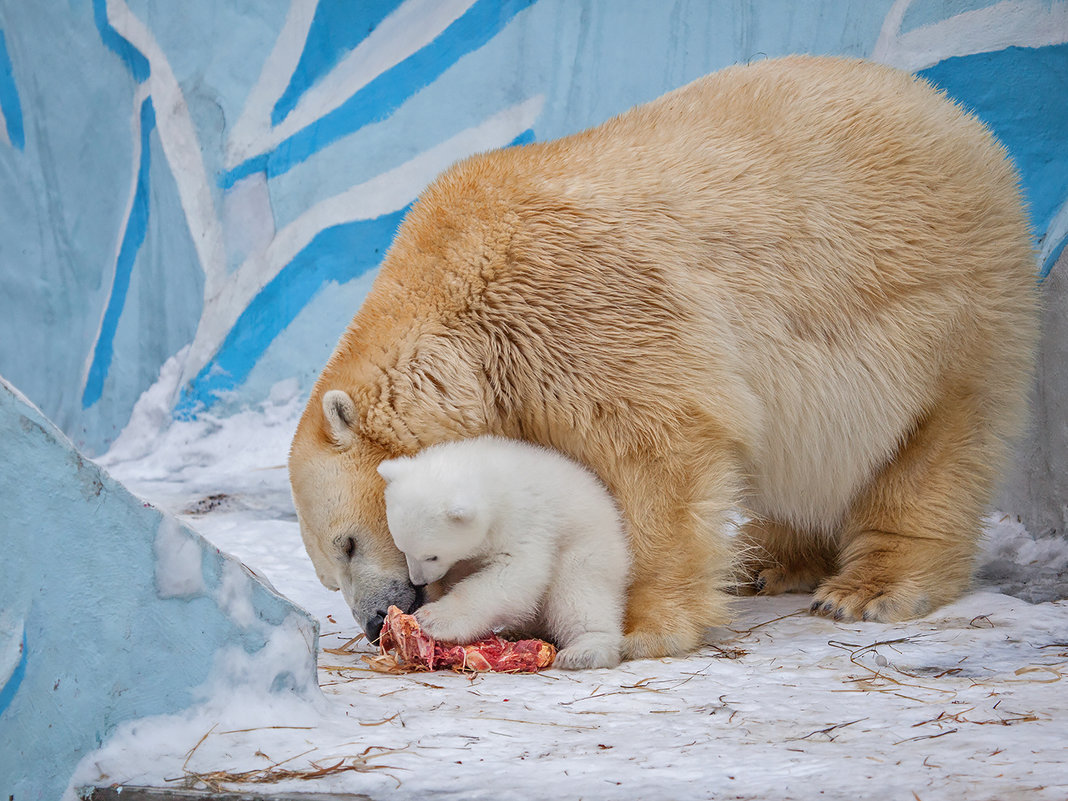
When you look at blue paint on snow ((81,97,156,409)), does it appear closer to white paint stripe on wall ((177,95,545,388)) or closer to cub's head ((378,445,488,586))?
white paint stripe on wall ((177,95,545,388))

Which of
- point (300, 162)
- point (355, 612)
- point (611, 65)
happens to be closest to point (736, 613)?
point (355, 612)

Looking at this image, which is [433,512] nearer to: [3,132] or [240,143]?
[240,143]

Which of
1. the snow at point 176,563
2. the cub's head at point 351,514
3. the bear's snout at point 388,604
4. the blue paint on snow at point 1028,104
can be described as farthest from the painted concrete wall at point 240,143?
the snow at point 176,563

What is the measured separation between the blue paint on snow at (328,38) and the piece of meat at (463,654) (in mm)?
4261

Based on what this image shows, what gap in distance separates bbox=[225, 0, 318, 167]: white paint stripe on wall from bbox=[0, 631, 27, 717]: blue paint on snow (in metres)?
4.90

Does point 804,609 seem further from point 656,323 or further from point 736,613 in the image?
point 656,323

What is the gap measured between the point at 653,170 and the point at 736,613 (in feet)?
5.02

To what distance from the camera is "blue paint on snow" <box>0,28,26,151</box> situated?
6.65 m

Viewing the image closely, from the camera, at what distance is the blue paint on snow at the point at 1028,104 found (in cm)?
479

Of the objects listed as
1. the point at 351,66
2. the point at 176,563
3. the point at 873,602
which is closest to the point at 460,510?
the point at 176,563

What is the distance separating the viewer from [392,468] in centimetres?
304

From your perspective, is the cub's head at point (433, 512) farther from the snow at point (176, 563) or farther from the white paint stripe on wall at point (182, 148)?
the white paint stripe on wall at point (182, 148)

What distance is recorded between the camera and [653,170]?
3.48m

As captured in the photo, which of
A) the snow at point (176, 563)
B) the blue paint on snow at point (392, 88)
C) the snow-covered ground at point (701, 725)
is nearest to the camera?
the snow-covered ground at point (701, 725)
